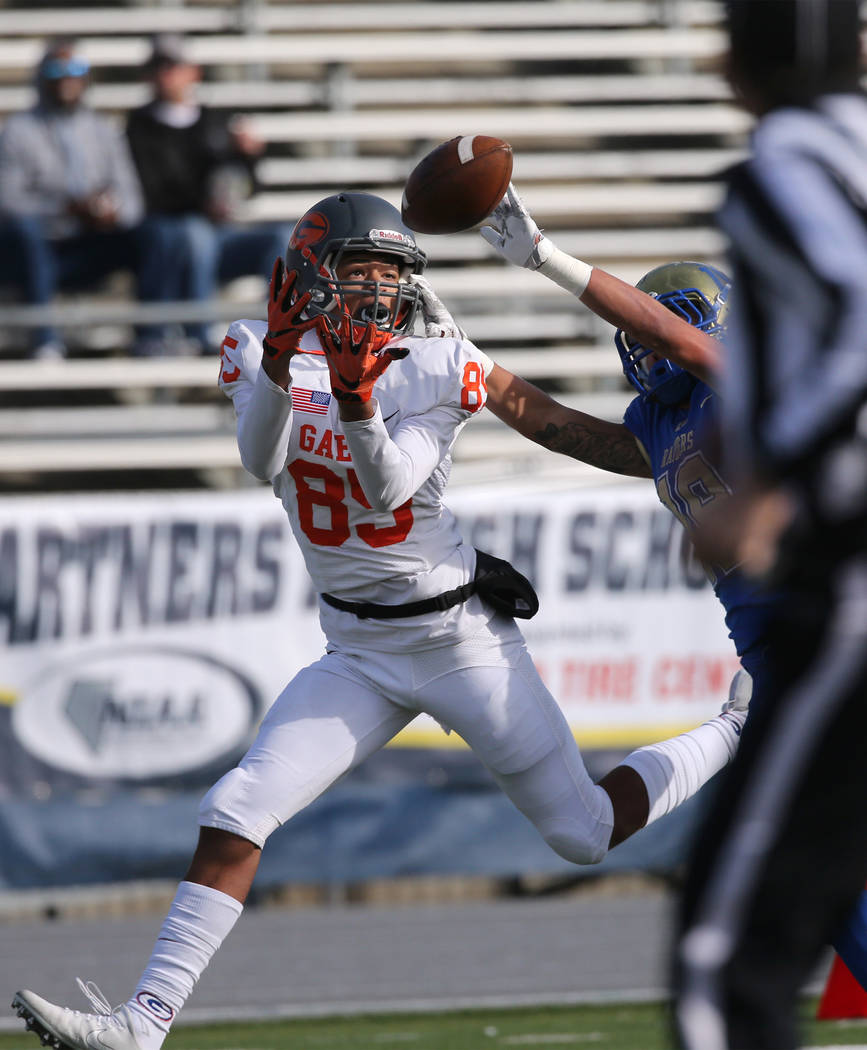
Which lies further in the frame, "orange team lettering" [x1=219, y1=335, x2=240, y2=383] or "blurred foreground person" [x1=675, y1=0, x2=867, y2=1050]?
"orange team lettering" [x1=219, y1=335, x2=240, y2=383]

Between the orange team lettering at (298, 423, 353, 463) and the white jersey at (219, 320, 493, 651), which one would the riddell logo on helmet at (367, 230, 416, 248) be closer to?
the white jersey at (219, 320, 493, 651)

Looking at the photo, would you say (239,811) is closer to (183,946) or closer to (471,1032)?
(183,946)

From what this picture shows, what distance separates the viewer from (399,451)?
327 centimetres

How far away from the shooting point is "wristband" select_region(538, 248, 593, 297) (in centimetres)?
326

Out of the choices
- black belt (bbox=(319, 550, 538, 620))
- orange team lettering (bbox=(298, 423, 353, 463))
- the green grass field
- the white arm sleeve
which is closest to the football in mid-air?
the white arm sleeve

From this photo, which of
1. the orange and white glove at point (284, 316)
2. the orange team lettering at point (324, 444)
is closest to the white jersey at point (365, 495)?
the orange team lettering at point (324, 444)

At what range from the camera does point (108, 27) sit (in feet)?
32.5

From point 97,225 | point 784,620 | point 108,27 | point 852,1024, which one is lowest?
point 852,1024

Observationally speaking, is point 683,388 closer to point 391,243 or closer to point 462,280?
point 391,243

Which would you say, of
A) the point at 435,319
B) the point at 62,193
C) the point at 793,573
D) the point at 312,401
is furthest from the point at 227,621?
the point at 793,573

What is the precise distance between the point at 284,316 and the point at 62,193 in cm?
563

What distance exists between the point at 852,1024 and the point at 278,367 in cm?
254

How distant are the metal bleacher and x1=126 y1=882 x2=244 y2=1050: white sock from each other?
18.7 ft

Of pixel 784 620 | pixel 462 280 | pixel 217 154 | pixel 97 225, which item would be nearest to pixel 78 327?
pixel 97 225
